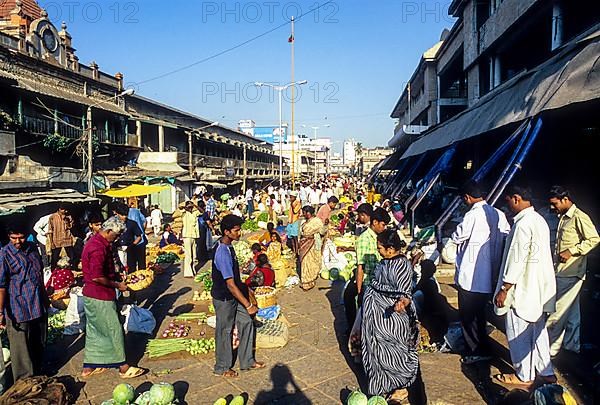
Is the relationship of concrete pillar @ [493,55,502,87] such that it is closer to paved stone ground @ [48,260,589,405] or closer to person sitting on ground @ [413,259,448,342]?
paved stone ground @ [48,260,589,405]

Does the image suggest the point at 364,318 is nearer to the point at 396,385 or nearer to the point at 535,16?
the point at 396,385

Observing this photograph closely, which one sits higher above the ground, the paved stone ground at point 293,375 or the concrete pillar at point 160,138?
the concrete pillar at point 160,138

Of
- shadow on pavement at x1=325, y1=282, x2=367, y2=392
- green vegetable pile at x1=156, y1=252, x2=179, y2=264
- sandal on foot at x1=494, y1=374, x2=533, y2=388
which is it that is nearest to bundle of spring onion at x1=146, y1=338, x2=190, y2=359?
shadow on pavement at x1=325, y1=282, x2=367, y2=392

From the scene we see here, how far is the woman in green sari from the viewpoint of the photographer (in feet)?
15.7

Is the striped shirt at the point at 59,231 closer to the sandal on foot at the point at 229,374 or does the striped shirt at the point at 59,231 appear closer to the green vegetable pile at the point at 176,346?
the green vegetable pile at the point at 176,346

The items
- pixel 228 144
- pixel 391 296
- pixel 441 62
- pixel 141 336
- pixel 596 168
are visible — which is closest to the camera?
pixel 391 296

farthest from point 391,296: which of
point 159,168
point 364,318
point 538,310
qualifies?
point 159,168

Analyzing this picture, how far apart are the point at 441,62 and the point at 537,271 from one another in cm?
1891

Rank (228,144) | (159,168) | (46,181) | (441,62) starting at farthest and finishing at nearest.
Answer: (228,144), (159,168), (441,62), (46,181)

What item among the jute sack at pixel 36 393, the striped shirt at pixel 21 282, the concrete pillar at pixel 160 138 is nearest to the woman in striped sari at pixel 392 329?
the jute sack at pixel 36 393

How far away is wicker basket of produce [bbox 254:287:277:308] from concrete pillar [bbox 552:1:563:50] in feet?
24.9

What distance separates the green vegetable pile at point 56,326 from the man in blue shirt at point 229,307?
9.34 ft

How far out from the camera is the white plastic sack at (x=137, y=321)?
6.22 meters

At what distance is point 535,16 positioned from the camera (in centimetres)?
1021
